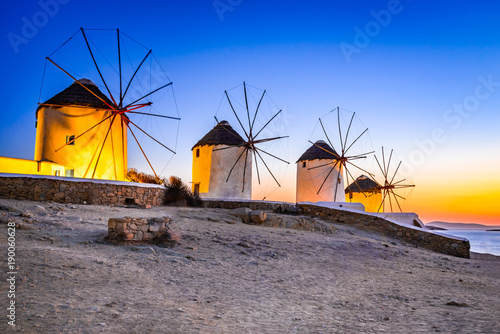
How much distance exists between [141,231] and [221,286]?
2511 mm

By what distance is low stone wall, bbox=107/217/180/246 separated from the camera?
22.3 feet

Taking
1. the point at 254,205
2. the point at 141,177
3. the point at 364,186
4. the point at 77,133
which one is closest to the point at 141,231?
the point at 254,205

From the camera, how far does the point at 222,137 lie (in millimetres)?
20875

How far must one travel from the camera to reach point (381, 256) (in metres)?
9.23

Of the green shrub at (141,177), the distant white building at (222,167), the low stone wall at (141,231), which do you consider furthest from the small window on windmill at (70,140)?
the low stone wall at (141,231)

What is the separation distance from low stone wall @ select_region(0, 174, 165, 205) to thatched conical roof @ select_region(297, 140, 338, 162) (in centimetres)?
1491

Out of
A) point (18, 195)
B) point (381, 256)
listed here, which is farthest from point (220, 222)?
point (18, 195)

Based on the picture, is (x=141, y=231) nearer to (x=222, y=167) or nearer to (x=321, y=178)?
(x=222, y=167)

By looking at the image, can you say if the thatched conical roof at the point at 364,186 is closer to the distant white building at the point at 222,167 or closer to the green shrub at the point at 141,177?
the distant white building at the point at 222,167

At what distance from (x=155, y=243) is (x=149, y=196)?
6.41 metres

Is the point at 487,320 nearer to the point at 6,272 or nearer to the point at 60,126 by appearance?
the point at 6,272

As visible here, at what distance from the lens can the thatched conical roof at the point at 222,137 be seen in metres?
20.7

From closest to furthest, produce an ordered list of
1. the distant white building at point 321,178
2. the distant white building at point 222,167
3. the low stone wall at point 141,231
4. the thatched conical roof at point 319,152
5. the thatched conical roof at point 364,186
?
the low stone wall at point 141,231
the distant white building at point 222,167
the distant white building at point 321,178
the thatched conical roof at point 319,152
the thatched conical roof at point 364,186

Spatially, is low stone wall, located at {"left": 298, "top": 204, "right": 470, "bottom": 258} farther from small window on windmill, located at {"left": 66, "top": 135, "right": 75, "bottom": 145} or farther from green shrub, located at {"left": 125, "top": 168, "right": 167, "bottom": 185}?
small window on windmill, located at {"left": 66, "top": 135, "right": 75, "bottom": 145}
